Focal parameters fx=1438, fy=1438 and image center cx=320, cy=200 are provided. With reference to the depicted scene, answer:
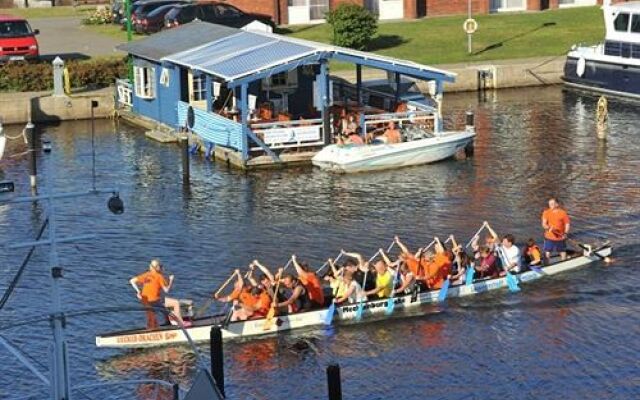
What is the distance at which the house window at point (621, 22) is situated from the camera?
2093 inches

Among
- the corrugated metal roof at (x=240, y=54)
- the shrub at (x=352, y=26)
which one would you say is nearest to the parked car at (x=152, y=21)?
the shrub at (x=352, y=26)

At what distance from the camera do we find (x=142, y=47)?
48938 mm

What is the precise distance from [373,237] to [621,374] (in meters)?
9.93

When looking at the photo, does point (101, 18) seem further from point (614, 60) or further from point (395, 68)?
point (395, 68)

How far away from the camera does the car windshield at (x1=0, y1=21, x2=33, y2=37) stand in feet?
182

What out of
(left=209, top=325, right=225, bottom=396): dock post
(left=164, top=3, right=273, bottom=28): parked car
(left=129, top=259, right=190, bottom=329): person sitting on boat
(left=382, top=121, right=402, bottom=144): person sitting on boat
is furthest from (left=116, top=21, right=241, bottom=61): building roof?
(left=209, top=325, right=225, bottom=396): dock post

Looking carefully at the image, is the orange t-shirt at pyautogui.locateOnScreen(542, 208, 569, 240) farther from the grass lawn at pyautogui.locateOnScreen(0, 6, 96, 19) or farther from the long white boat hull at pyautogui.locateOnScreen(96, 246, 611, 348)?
the grass lawn at pyautogui.locateOnScreen(0, 6, 96, 19)

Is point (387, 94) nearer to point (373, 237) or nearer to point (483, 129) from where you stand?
point (483, 129)

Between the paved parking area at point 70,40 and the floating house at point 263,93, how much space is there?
1112 centimetres

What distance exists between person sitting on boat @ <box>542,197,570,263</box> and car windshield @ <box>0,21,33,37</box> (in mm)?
30408

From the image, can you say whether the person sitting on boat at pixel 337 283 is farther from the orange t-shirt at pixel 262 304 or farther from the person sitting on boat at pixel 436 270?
the person sitting on boat at pixel 436 270

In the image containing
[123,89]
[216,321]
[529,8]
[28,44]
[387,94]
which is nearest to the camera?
[216,321]

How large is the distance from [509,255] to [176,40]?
2197cm

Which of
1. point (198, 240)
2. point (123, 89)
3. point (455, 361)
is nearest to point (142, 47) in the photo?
point (123, 89)
